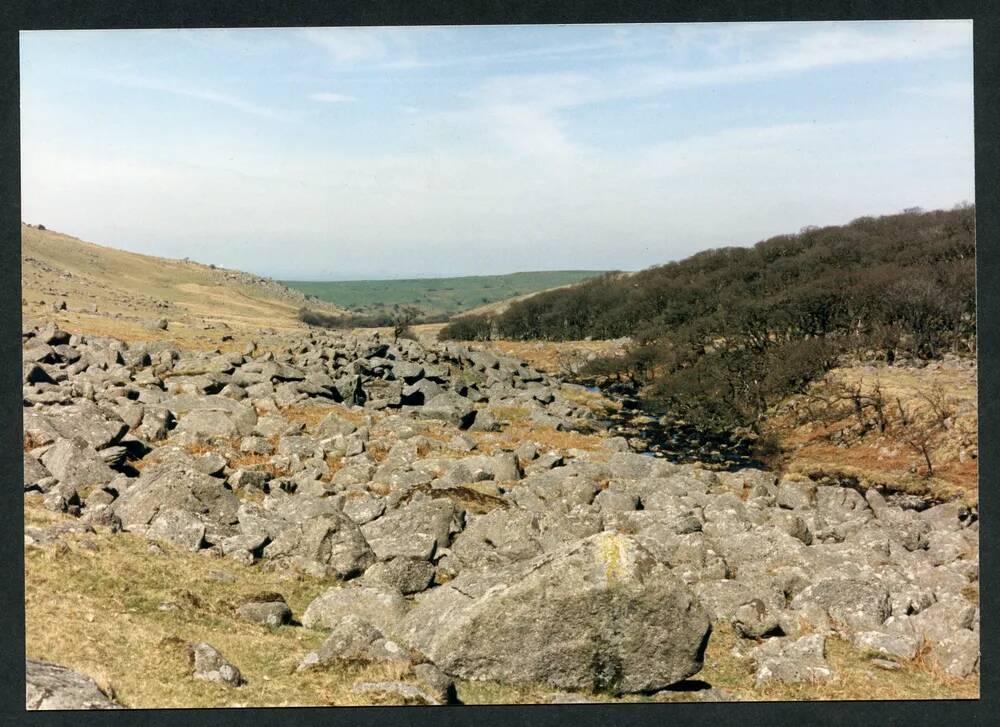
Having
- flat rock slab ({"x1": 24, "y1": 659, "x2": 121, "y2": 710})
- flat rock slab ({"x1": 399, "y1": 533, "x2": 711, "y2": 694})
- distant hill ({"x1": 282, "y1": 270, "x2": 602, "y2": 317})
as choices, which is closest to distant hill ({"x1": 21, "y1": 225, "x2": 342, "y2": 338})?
distant hill ({"x1": 282, "y1": 270, "x2": 602, "y2": 317})

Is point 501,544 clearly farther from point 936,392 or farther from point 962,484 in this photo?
point 936,392

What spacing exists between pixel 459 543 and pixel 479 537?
0.46 metres

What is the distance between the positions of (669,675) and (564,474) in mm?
11481

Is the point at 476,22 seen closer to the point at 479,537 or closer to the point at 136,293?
the point at 479,537

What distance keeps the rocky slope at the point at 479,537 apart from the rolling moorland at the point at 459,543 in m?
0.05

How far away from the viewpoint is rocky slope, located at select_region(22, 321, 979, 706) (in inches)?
453

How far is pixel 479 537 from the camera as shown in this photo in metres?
17.1

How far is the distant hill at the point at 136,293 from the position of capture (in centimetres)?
4759

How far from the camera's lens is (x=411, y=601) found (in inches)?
573

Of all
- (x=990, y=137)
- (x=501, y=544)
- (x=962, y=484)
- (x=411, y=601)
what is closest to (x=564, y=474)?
(x=501, y=544)

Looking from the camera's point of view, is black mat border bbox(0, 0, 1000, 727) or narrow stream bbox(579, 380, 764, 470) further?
narrow stream bbox(579, 380, 764, 470)

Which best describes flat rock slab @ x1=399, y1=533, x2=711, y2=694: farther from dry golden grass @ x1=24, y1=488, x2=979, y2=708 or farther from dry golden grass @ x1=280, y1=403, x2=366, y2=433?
dry golden grass @ x1=280, y1=403, x2=366, y2=433

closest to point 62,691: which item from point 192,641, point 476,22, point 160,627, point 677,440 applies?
point 192,641

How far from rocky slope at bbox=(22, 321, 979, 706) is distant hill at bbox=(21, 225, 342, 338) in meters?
19.2
